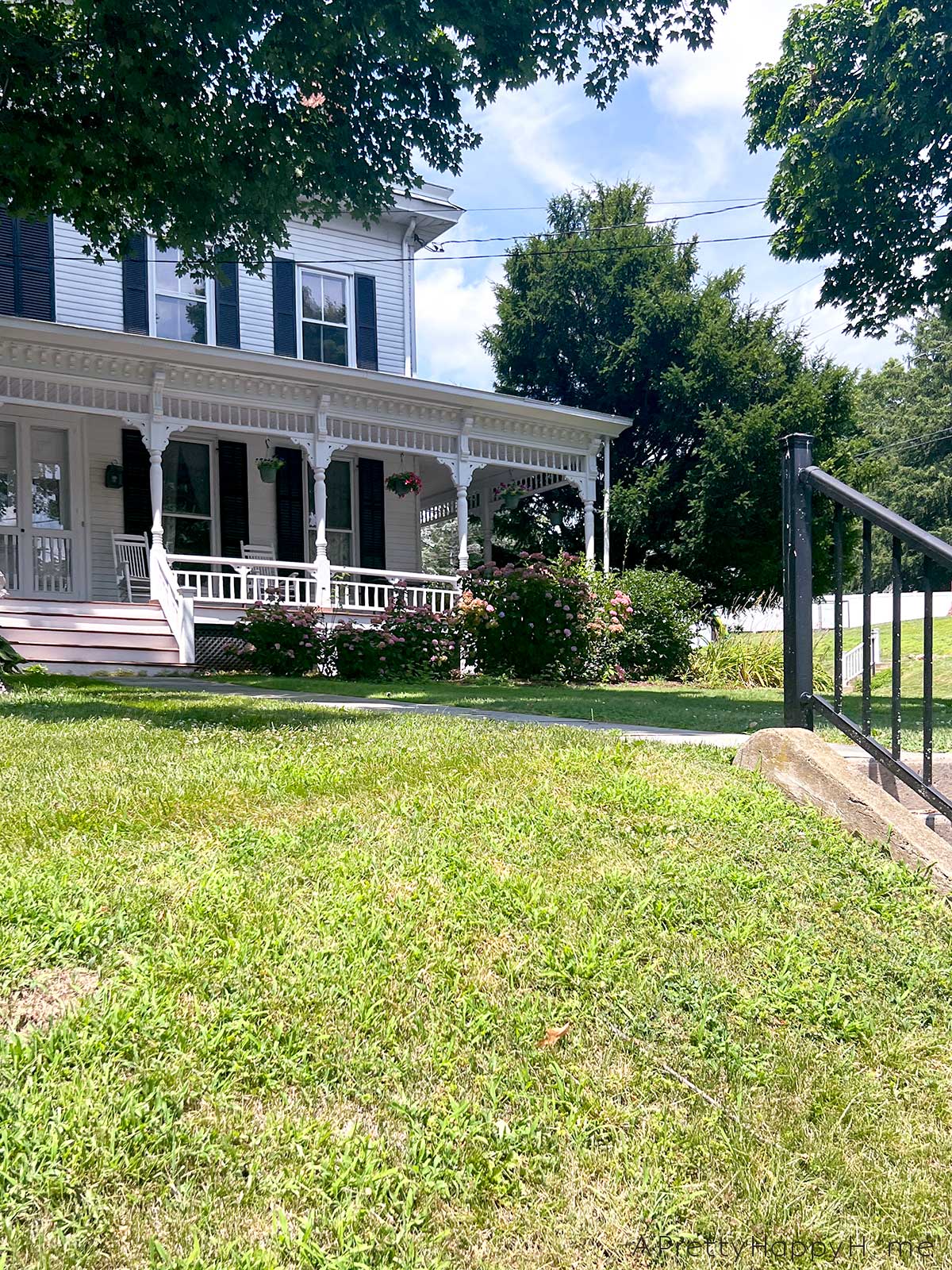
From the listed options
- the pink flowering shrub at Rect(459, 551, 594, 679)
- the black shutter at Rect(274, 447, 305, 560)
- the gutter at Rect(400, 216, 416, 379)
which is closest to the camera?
the pink flowering shrub at Rect(459, 551, 594, 679)

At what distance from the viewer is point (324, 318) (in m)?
18.1

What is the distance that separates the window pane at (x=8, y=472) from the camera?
14.9m

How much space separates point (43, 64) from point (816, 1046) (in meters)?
9.33

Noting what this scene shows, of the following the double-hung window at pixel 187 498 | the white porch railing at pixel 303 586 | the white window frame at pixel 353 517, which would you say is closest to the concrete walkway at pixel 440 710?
the white porch railing at pixel 303 586

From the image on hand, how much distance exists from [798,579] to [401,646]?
402 inches

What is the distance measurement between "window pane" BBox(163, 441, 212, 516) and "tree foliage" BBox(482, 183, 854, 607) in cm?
996

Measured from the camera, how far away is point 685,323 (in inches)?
972

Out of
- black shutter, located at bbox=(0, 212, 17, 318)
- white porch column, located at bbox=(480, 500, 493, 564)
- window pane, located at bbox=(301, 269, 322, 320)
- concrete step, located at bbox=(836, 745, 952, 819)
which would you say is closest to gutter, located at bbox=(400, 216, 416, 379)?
window pane, located at bbox=(301, 269, 322, 320)

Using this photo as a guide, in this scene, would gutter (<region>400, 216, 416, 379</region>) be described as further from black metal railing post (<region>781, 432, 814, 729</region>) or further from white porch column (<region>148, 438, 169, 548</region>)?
black metal railing post (<region>781, 432, 814, 729</region>)

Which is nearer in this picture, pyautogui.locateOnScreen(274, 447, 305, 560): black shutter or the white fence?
pyautogui.locateOnScreen(274, 447, 305, 560): black shutter

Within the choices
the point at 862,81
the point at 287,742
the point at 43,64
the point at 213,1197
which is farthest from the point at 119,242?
the point at 213,1197

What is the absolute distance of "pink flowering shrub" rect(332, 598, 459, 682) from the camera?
13.8m

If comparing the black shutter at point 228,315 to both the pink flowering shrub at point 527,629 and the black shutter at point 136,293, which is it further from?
the pink flowering shrub at point 527,629

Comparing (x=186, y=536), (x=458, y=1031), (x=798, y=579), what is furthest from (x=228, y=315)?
(x=458, y=1031)
